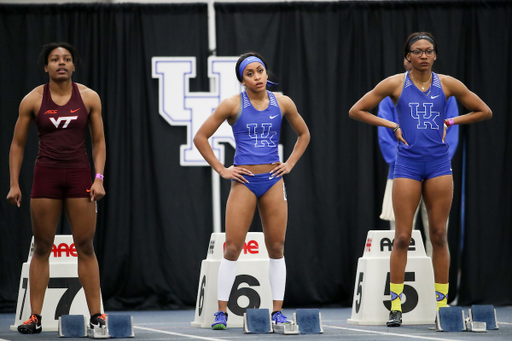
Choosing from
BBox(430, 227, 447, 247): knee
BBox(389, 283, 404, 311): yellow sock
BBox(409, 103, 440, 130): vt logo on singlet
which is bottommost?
BBox(389, 283, 404, 311): yellow sock

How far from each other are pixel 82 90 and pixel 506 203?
12.6 feet

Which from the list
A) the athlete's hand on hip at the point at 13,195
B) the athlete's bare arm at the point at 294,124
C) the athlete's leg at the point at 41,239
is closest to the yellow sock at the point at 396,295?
the athlete's bare arm at the point at 294,124

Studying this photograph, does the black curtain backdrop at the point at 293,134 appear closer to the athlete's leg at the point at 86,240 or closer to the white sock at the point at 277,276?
the white sock at the point at 277,276

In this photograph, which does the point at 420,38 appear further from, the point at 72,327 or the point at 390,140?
the point at 72,327

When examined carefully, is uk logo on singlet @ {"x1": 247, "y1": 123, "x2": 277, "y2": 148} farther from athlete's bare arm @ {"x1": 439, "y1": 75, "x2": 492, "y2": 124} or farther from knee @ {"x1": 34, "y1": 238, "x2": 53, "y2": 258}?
knee @ {"x1": 34, "y1": 238, "x2": 53, "y2": 258}

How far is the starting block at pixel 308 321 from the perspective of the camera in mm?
3492

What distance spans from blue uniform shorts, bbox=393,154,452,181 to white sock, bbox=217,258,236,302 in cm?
103

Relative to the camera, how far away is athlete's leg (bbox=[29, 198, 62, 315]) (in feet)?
11.3

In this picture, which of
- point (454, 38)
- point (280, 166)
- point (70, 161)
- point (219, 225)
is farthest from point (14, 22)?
point (454, 38)

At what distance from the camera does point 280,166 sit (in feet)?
12.1

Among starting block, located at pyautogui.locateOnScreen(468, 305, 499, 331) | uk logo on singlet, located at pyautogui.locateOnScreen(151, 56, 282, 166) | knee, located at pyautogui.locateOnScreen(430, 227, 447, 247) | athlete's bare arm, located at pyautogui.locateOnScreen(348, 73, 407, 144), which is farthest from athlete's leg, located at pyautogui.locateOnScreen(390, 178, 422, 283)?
uk logo on singlet, located at pyautogui.locateOnScreen(151, 56, 282, 166)

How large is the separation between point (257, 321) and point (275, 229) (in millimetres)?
483

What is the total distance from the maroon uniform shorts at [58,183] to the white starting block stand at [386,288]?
5.59 feet

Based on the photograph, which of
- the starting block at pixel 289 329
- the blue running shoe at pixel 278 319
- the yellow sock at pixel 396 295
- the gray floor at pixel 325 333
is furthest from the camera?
the yellow sock at pixel 396 295
